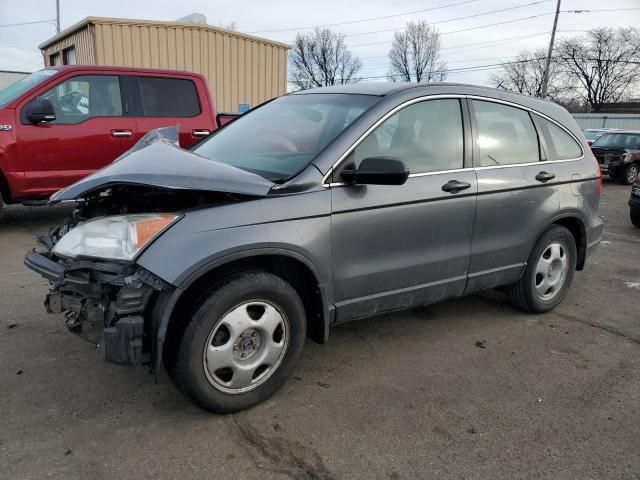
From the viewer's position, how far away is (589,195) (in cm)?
455

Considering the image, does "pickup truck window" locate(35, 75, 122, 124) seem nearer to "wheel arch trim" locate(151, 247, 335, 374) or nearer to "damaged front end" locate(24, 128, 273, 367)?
"damaged front end" locate(24, 128, 273, 367)

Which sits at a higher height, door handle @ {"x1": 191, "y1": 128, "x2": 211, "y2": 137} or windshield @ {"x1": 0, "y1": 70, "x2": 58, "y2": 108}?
windshield @ {"x1": 0, "y1": 70, "x2": 58, "y2": 108}

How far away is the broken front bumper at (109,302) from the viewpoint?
248 centimetres

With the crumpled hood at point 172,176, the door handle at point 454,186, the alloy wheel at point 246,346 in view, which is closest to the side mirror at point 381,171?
the crumpled hood at point 172,176

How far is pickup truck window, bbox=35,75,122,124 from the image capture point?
6.75m

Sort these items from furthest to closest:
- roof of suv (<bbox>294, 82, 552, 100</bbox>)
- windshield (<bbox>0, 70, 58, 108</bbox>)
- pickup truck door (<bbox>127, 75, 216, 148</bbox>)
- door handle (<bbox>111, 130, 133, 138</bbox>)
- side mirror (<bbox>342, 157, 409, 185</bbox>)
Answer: pickup truck door (<bbox>127, 75, 216, 148</bbox>), door handle (<bbox>111, 130, 133, 138</bbox>), windshield (<bbox>0, 70, 58, 108</bbox>), roof of suv (<bbox>294, 82, 552, 100</bbox>), side mirror (<bbox>342, 157, 409, 185</bbox>)

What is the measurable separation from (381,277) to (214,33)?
36.5ft

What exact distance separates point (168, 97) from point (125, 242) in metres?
5.55

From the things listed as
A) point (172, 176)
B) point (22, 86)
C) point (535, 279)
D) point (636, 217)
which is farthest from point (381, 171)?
point (636, 217)

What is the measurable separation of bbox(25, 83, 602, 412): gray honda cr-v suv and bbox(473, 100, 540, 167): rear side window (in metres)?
0.01

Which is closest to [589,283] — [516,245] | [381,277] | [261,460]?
[516,245]

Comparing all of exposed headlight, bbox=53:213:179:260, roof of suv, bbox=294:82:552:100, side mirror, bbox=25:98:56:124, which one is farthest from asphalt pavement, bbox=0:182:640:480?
side mirror, bbox=25:98:56:124

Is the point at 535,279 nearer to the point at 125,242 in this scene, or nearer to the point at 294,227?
the point at 294,227

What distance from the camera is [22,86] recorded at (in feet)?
22.4
